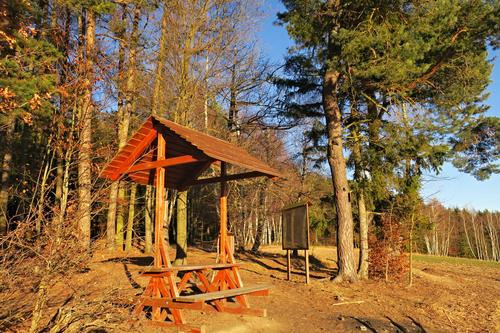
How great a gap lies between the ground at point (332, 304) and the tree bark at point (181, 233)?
1.42 metres

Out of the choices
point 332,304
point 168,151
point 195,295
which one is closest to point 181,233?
point 168,151

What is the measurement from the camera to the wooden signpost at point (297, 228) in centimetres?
1105

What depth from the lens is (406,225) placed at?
42.0 feet

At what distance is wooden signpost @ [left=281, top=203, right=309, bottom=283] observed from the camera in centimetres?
1105

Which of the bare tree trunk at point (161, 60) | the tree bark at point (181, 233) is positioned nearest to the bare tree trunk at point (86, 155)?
the tree bark at point (181, 233)

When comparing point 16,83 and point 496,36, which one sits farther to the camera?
point 496,36

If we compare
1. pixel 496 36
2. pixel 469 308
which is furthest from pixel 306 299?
pixel 496 36

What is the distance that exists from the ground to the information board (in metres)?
1.16

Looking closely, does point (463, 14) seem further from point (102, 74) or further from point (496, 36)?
point (102, 74)

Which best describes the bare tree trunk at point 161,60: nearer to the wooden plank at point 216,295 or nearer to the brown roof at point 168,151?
the brown roof at point 168,151

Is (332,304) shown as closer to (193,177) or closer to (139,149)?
(193,177)

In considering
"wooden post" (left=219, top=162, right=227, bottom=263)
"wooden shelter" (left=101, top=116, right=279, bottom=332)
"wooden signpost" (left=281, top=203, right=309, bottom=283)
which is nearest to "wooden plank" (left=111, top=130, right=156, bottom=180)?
"wooden shelter" (left=101, top=116, right=279, bottom=332)

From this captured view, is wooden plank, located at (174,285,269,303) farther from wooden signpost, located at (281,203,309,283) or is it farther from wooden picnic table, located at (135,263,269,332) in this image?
wooden signpost, located at (281,203,309,283)

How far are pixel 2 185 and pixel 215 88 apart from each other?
385 inches
